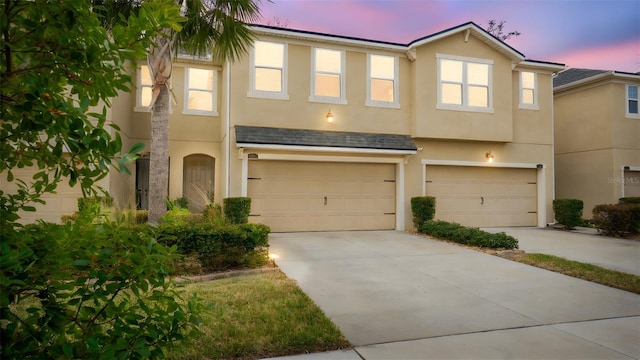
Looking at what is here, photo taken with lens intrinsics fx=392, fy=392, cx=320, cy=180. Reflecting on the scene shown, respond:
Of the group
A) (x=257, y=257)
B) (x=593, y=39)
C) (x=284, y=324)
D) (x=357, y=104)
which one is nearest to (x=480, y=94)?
(x=593, y=39)

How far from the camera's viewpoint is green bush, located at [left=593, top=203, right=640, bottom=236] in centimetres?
1205

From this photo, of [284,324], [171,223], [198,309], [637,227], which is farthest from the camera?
[637,227]

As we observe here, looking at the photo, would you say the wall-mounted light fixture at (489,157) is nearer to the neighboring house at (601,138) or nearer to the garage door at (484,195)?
the garage door at (484,195)

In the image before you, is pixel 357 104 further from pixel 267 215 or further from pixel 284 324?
pixel 284 324

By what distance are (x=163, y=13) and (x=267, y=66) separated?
10.9m

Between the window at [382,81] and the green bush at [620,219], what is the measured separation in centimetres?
749

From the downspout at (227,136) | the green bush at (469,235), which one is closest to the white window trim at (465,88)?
the green bush at (469,235)

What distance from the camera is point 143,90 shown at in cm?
1327

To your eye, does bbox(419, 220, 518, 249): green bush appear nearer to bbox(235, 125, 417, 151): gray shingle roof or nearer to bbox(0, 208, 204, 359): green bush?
bbox(235, 125, 417, 151): gray shingle roof

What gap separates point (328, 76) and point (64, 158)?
1171cm

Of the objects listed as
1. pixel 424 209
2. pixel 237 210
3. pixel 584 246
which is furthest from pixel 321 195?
pixel 584 246

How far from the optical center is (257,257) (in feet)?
23.7

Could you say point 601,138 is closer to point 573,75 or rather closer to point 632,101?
point 632,101

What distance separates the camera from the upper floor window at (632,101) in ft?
52.7
